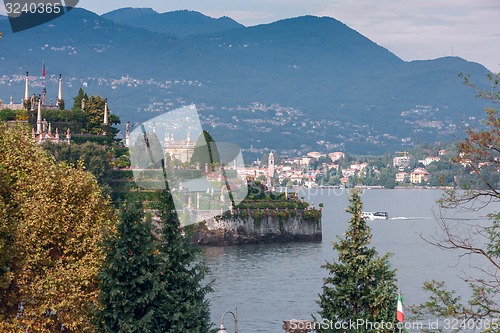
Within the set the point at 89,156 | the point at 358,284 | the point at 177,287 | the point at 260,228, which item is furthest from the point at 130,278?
the point at 260,228

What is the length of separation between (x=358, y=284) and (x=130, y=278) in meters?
5.66

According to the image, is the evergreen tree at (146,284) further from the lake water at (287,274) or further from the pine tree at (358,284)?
the lake water at (287,274)

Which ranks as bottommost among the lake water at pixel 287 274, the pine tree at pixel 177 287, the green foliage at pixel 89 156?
the lake water at pixel 287 274

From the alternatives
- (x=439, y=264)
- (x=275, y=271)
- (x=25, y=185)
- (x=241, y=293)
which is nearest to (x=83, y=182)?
(x=25, y=185)

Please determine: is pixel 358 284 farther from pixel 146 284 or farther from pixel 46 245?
pixel 46 245

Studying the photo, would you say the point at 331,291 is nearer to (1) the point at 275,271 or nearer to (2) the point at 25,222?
(2) the point at 25,222

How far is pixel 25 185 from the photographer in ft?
115

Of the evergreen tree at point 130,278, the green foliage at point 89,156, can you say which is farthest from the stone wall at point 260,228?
the evergreen tree at point 130,278

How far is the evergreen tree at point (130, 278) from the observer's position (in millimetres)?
26672

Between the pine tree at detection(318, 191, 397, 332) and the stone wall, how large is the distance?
249ft

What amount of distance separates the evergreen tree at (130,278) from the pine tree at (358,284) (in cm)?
451

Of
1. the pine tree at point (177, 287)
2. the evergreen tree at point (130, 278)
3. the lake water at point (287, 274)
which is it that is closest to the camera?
the evergreen tree at point (130, 278)

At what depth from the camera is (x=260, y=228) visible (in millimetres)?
113438

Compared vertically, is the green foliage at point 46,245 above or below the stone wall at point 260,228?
above
